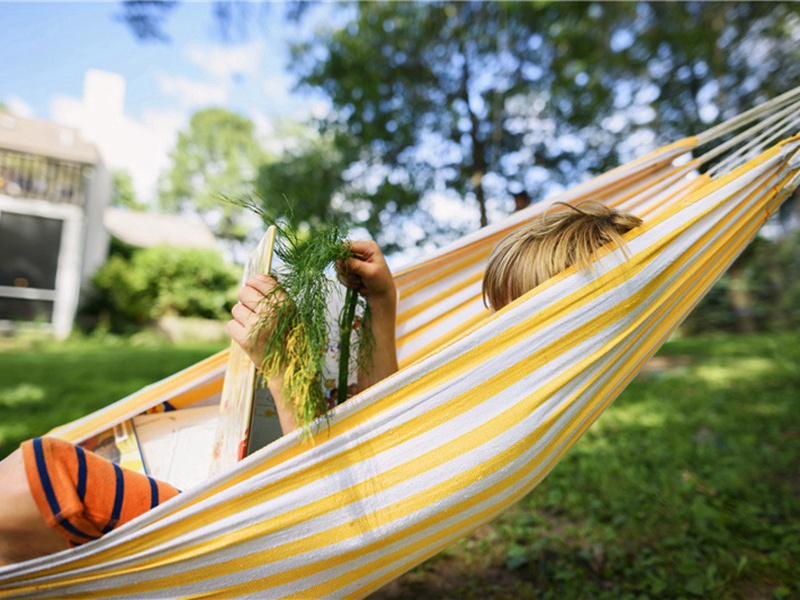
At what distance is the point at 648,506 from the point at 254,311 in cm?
200

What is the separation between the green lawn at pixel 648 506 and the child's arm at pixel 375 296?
0.90m

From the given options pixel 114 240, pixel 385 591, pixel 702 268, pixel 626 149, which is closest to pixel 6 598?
pixel 385 591

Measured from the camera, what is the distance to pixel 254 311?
0.96 metres

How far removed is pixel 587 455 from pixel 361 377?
215 cm

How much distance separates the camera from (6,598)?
0.91m

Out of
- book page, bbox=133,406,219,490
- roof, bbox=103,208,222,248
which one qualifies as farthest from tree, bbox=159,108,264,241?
book page, bbox=133,406,219,490

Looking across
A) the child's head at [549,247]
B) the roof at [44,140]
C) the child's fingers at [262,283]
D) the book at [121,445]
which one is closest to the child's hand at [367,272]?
the child's fingers at [262,283]

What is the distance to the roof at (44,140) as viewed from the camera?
10.6m

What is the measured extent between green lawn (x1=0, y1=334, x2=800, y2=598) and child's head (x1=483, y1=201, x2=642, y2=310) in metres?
1.05

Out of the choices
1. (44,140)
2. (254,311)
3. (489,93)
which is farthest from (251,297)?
Answer: (44,140)

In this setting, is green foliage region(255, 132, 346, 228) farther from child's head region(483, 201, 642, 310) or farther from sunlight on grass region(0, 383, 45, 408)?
child's head region(483, 201, 642, 310)

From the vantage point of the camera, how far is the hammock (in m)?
0.90

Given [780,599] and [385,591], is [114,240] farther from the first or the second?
[780,599]

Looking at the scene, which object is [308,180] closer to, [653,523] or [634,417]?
[634,417]
